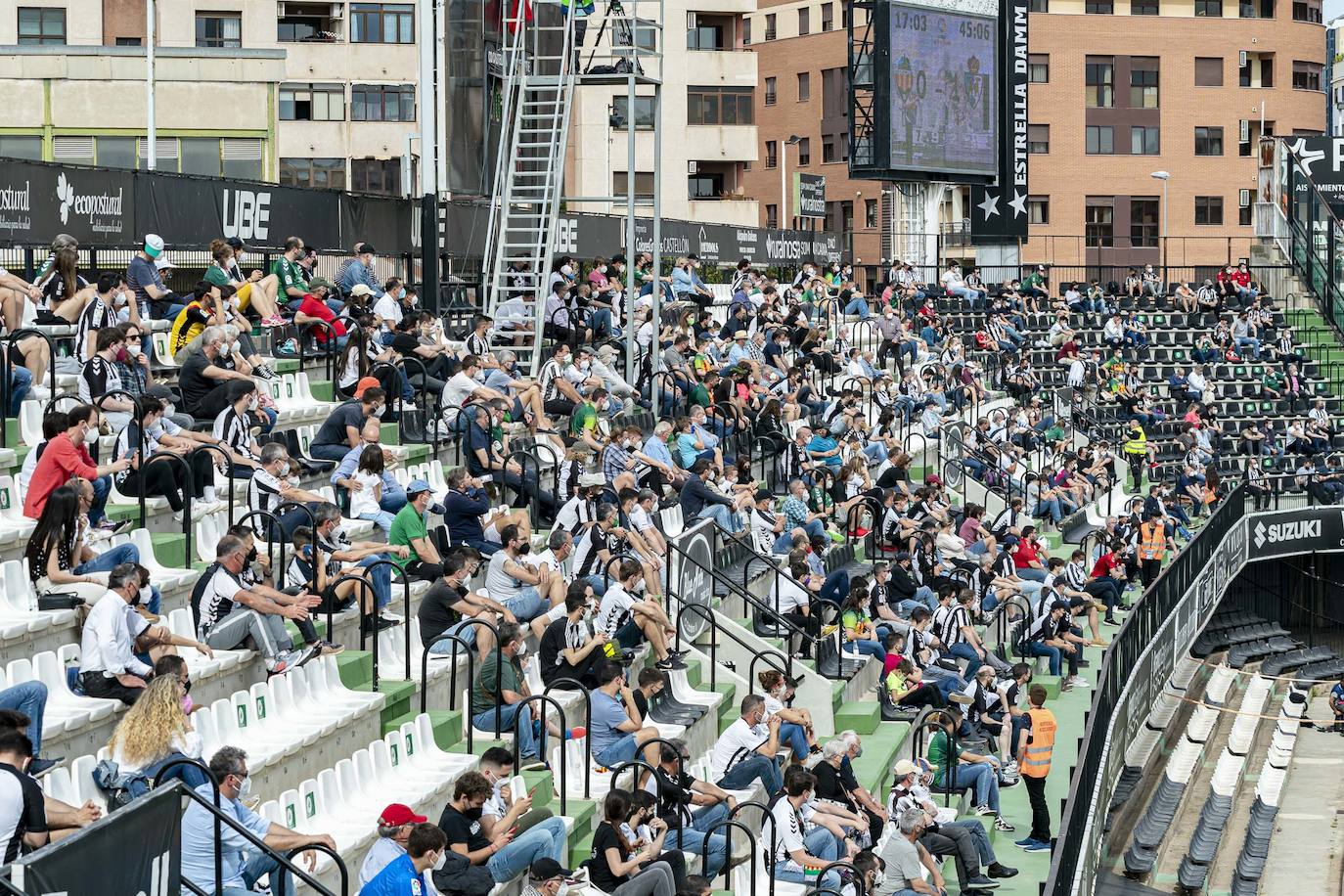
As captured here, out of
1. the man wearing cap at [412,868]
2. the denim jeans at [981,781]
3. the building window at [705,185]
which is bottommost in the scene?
the denim jeans at [981,781]

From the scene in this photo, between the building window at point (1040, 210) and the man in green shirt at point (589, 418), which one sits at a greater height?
the building window at point (1040, 210)

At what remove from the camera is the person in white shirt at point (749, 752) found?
554 inches

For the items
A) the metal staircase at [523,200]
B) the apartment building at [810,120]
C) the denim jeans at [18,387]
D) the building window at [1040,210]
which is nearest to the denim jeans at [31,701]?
the denim jeans at [18,387]

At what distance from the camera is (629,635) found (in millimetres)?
15430

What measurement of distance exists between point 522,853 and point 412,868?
1.57 m

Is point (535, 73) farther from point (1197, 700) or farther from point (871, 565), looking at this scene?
point (1197, 700)

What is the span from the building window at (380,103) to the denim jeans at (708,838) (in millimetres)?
45714

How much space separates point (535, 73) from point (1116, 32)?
157 ft

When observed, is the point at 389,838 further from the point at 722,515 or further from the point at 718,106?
the point at 718,106

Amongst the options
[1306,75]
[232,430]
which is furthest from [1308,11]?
[232,430]

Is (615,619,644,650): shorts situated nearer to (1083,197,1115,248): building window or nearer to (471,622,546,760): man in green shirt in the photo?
(471,622,546,760): man in green shirt

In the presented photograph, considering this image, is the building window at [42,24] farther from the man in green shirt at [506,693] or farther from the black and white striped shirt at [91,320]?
the man in green shirt at [506,693]

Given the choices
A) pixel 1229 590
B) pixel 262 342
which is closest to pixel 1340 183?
pixel 1229 590

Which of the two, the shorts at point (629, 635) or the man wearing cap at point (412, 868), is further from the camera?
the shorts at point (629, 635)
